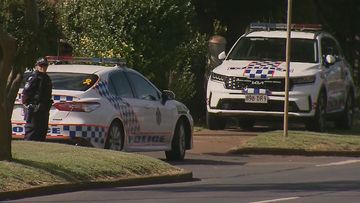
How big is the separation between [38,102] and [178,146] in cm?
314

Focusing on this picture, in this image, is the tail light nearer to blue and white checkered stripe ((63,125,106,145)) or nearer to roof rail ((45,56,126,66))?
blue and white checkered stripe ((63,125,106,145))

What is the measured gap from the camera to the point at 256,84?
22.9m

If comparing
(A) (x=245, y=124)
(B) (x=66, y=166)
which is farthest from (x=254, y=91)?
(B) (x=66, y=166)

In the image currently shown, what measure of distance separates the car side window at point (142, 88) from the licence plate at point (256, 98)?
4969 millimetres

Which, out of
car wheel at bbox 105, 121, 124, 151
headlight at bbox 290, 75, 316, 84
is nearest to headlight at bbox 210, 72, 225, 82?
headlight at bbox 290, 75, 316, 84

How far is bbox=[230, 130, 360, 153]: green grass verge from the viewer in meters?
20.5

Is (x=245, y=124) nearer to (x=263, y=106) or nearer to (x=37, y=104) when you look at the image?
(x=263, y=106)

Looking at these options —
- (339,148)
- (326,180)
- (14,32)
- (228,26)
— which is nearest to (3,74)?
(14,32)

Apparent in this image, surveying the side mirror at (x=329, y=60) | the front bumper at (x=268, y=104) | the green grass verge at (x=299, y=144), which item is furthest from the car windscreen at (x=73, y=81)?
the side mirror at (x=329, y=60)

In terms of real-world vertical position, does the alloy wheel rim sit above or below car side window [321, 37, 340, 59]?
below

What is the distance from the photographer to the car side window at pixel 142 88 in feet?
58.0

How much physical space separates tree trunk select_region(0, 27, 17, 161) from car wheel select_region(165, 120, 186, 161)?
4.84 metres

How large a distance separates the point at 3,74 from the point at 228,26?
1529cm

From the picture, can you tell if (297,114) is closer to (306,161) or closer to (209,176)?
(306,161)
